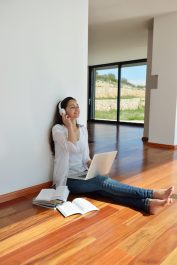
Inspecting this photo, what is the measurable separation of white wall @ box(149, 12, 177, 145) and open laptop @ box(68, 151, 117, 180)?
260cm

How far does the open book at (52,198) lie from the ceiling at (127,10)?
309 cm

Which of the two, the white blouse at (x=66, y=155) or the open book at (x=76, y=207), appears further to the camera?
the white blouse at (x=66, y=155)

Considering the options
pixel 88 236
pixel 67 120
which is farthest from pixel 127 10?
pixel 88 236

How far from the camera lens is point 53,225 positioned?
1695 mm

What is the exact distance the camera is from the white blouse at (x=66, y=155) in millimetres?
2215

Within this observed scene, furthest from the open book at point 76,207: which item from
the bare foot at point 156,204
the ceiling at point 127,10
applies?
the ceiling at point 127,10

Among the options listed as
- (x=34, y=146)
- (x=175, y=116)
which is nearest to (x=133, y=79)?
(x=175, y=116)

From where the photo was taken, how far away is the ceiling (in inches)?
150

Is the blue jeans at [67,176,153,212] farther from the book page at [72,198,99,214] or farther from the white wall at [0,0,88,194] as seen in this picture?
the white wall at [0,0,88,194]

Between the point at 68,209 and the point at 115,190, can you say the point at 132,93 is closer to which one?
the point at 115,190

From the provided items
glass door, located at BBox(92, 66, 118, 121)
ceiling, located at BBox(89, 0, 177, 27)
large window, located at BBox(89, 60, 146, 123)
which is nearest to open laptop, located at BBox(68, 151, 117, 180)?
ceiling, located at BBox(89, 0, 177, 27)

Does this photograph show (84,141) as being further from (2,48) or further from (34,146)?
(2,48)

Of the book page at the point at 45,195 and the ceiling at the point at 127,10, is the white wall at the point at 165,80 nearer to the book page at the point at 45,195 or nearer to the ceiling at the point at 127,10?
the ceiling at the point at 127,10

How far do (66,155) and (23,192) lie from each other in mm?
521
